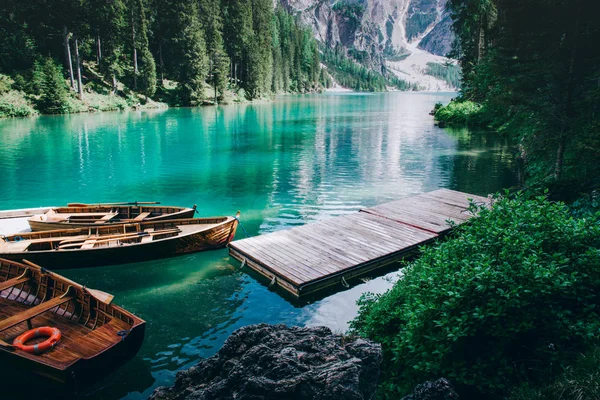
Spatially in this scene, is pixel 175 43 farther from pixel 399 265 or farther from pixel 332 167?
pixel 399 265

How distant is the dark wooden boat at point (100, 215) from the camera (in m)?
14.9

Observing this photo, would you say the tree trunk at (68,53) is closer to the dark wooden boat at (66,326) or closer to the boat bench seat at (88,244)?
the boat bench seat at (88,244)

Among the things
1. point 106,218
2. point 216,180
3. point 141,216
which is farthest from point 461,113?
point 106,218

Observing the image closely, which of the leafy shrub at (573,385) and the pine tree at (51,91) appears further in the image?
the pine tree at (51,91)

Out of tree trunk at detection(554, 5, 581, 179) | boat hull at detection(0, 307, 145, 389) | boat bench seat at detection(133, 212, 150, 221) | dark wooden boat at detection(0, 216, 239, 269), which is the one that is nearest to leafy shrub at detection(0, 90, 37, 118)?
boat bench seat at detection(133, 212, 150, 221)

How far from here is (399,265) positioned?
1359 cm

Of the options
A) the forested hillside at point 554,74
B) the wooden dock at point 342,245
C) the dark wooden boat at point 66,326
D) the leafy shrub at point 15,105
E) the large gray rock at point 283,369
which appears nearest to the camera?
the large gray rock at point 283,369

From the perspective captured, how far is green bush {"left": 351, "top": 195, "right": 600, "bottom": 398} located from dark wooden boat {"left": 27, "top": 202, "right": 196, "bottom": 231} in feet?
38.2

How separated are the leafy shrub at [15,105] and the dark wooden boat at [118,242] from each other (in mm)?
50969

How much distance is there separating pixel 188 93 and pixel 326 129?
123 feet

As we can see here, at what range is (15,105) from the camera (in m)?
55.9

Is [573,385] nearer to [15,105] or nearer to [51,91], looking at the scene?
[15,105]

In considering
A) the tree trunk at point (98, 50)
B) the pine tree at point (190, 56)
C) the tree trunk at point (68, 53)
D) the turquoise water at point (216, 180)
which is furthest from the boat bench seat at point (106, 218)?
the tree trunk at point (98, 50)

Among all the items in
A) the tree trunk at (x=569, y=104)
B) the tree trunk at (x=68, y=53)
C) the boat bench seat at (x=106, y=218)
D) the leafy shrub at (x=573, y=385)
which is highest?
the tree trunk at (x=68, y=53)
